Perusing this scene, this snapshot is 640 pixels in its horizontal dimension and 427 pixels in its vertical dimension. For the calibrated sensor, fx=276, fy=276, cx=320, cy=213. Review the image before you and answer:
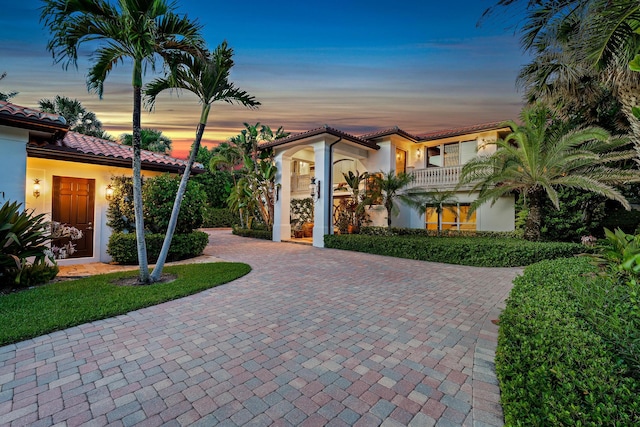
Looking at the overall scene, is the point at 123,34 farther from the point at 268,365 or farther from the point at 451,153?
the point at 451,153

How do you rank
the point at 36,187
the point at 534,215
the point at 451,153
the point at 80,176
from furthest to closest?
the point at 451,153, the point at 534,215, the point at 80,176, the point at 36,187

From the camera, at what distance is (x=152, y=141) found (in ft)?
96.3

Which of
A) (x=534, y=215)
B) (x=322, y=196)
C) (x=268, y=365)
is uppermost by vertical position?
(x=322, y=196)

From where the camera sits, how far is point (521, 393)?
1985 millimetres

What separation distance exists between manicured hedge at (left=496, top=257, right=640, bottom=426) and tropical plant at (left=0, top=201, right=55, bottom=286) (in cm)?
856

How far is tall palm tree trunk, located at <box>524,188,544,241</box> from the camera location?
9719 mm

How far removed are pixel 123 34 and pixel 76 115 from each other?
2797 cm

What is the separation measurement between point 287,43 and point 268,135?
10.4 metres

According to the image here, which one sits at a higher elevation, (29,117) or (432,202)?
(29,117)

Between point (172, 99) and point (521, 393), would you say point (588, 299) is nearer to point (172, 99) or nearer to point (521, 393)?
point (521, 393)

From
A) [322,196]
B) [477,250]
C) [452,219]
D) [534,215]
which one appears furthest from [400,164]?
[477,250]

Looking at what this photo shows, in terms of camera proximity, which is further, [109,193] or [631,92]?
[109,193]

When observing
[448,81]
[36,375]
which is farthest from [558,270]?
[448,81]

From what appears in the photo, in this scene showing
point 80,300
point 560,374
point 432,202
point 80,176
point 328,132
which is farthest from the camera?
point 432,202
